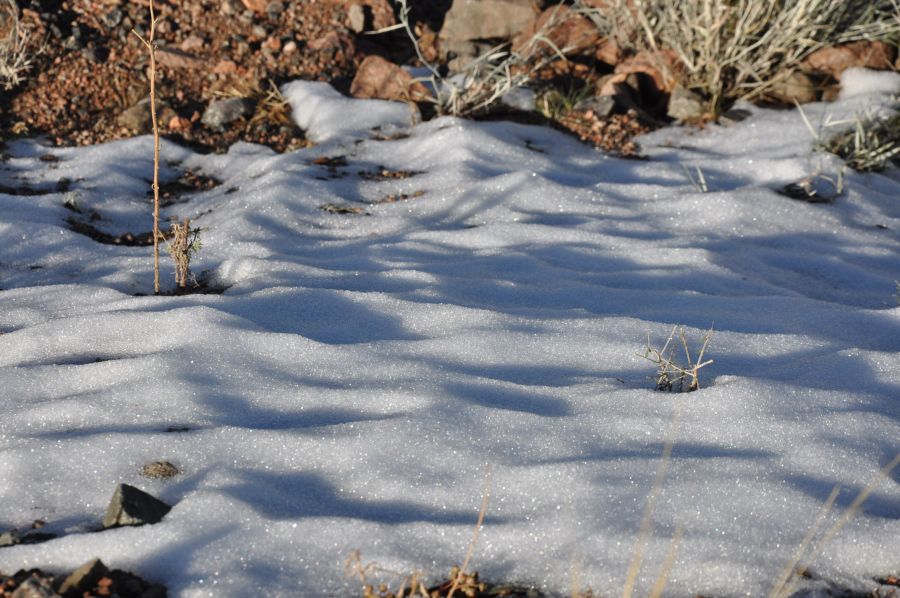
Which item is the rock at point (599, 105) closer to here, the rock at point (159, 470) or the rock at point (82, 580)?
the rock at point (159, 470)

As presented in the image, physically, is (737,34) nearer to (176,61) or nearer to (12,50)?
(176,61)

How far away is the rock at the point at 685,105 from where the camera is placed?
4.67 m

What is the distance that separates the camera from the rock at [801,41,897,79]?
4.78 meters

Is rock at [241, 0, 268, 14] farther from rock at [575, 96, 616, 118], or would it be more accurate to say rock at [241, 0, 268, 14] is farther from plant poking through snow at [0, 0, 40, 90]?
rock at [575, 96, 616, 118]

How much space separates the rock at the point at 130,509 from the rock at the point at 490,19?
4.07 meters

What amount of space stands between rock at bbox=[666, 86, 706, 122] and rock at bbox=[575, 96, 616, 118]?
34cm

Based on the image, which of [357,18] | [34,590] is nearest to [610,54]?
[357,18]

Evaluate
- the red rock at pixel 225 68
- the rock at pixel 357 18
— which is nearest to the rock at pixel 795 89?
the rock at pixel 357 18

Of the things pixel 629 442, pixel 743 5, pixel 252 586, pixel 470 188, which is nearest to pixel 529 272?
Answer: pixel 470 188

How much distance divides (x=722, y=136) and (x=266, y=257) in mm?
2513

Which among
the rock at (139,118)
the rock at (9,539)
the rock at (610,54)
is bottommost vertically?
the rock at (9,539)

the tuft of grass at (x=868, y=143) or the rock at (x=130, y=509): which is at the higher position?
the tuft of grass at (x=868, y=143)

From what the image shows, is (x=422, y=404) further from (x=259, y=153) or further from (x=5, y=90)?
(x=5, y=90)

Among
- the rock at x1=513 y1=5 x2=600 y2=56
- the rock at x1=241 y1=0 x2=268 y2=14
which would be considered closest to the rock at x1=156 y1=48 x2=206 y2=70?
the rock at x1=241 y1=0 x2=268 y2=14
